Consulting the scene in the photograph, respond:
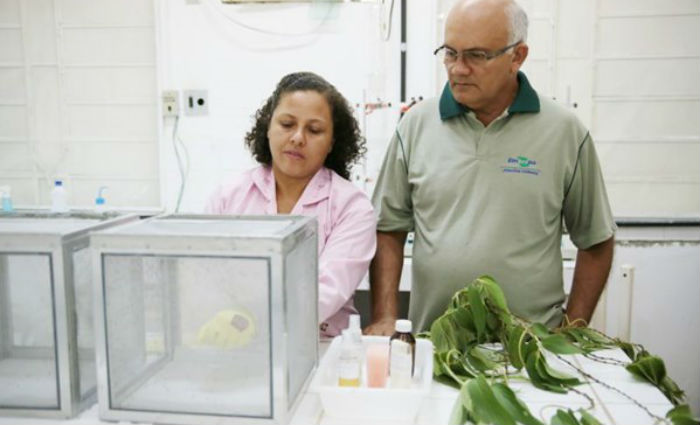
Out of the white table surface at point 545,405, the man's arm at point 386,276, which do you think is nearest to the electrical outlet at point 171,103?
the man's arm at point 386,276

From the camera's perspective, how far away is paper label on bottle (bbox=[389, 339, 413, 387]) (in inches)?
42.3

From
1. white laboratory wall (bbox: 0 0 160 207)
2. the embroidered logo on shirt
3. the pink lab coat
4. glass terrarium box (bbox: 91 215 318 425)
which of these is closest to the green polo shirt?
the embroidered logo on shirt

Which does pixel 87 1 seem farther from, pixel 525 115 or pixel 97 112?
pixel 525 115

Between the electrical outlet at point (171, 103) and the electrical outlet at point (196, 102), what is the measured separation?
0.04 meters

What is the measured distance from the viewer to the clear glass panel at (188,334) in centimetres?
98

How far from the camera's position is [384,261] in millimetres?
1772

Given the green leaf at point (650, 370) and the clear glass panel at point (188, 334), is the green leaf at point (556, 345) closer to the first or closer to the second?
the green leaf at point (650, 370)

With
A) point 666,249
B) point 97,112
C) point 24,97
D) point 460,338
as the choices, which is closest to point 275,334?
point 460,338

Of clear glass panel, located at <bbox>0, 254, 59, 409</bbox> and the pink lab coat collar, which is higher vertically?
the pink lab coat collar

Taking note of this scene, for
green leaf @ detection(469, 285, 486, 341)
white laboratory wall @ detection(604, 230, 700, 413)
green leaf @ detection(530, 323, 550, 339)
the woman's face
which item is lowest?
white laboratory wall @ detection(604, 230, 700, 413)

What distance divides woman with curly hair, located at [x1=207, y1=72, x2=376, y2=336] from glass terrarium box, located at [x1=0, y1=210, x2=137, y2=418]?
0.52 metres

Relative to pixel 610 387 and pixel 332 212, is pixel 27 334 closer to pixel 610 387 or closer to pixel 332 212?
pixel 332 212

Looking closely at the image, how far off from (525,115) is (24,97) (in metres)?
2.63

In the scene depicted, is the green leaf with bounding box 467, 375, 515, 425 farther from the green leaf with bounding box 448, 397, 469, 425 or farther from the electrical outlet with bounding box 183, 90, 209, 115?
the electrical outlet with bounding box 183, 90, 209, 115
